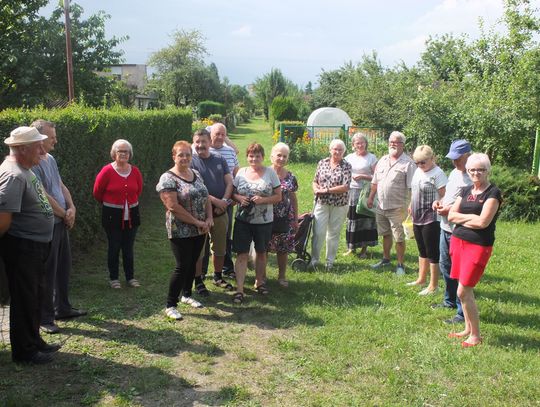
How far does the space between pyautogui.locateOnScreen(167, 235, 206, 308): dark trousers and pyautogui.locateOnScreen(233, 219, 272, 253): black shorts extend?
1.98ft

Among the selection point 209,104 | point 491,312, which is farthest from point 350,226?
point 209,104

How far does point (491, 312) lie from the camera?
5453 millimetres

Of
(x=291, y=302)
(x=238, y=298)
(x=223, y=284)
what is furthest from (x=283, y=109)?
(x=238, y=298)

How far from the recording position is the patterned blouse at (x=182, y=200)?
4.91 metres

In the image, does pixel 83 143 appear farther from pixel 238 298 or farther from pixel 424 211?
pixel 424 211

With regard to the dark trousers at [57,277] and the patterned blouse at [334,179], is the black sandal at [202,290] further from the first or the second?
the patterned blouse at [334,179]

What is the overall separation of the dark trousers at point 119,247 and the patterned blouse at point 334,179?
8.39 feet

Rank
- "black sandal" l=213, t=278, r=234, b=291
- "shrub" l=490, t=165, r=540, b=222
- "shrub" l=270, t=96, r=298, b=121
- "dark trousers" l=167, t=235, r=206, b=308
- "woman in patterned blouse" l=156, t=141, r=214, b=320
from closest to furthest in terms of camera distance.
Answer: "woman in patterned blouse" l=156, t=141, r=214, b=320
"dark trousers" l=167, t=235, r=206, b=308
"black sandal" l=213, t=278, r=234, b=291
"shrub" l=490, t=165, r=540, b=222
"shrub" l=270, t=96, r=298, b=121

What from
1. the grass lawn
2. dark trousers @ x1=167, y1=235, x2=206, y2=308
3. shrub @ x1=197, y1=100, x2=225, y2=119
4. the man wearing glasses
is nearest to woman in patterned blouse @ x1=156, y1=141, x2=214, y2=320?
dark trousers @ x1=167, y1=235, x2=206, y2=308

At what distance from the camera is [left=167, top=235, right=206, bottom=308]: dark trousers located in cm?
501

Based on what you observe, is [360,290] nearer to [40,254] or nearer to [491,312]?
[491,312]

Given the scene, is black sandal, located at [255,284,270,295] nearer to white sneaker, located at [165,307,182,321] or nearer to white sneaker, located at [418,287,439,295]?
white sneaker, located at [165,307,182,321]

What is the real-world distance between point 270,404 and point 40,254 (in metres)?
2.11

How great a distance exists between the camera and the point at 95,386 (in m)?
3.81
